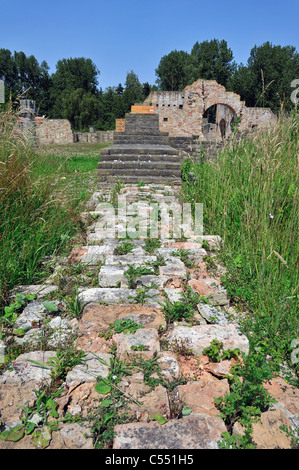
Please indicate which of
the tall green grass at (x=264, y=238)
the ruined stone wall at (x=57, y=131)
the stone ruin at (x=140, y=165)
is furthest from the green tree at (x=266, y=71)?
the tall green grass at (x=264, y=238)

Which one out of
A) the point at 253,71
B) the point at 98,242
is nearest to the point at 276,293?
the point at 98,242

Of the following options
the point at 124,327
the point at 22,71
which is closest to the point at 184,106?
the point at 124,327

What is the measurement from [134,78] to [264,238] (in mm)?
53230

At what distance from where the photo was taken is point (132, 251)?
2961mm

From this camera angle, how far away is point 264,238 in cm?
254

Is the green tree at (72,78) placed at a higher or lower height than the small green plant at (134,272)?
higher

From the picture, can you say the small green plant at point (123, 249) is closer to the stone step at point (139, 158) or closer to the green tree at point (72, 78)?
the stone step at point (139, 158)

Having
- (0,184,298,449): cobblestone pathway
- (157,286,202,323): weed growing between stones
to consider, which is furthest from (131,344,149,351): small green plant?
(157,286,202,323): weed growing between stones

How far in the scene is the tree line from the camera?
34500 millimetres

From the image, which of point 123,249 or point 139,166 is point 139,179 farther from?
point 123,249

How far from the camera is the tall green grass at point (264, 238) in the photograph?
1930 millimetres

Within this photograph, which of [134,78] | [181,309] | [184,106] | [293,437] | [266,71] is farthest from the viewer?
[134,78]

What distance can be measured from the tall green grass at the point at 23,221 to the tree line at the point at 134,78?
2661 cm
